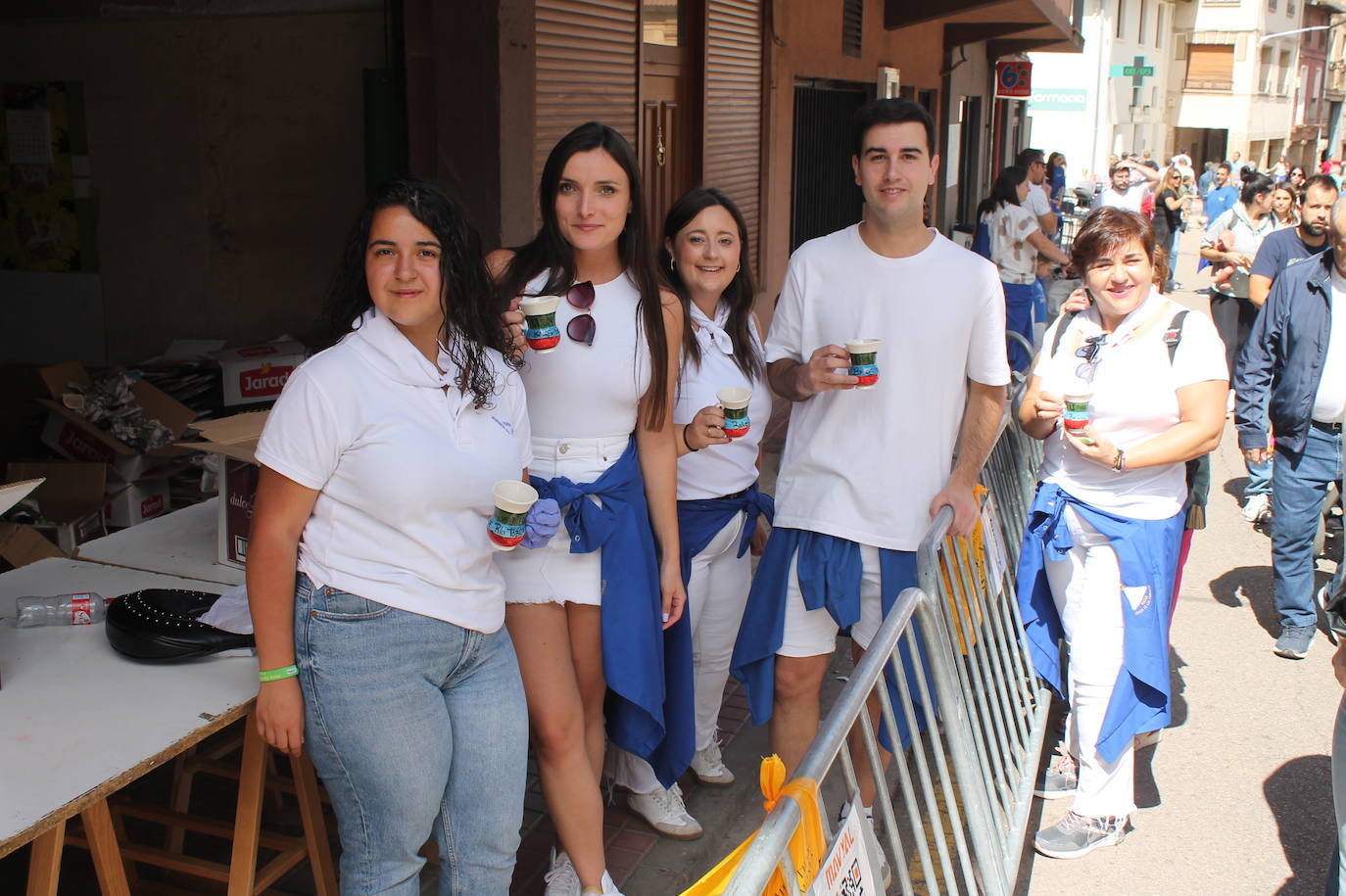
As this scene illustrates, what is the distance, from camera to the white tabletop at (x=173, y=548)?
3.40 meters

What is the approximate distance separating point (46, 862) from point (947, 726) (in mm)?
1920

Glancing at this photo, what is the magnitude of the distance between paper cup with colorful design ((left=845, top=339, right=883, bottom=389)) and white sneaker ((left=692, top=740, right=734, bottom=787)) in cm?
155

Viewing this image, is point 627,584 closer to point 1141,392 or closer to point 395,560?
point 395,560

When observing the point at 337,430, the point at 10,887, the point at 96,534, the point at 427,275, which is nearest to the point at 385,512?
the point at 337,430

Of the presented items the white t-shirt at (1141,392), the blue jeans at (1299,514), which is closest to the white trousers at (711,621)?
the white t-shirt at (1141,392)

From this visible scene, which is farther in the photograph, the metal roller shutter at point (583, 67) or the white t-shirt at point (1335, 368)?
the metal roller shutter at point (583, 67)

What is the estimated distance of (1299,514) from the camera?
5406 millimetres

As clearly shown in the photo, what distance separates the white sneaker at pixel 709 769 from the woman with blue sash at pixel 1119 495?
1.01 metres

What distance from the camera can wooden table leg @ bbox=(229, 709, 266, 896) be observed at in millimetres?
2777

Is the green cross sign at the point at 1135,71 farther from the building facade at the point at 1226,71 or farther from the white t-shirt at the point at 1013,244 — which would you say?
the white t-shirt at the point at 1013,244

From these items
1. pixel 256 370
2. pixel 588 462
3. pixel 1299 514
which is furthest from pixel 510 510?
pixel 1299 514

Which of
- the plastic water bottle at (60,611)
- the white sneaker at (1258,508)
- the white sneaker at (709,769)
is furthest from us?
the white sneaker at (1258,508)

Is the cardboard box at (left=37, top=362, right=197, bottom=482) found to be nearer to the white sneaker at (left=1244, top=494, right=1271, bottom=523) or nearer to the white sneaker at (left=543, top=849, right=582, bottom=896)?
the white sneaker at (left=543, top=849, right=582, bottom=896)

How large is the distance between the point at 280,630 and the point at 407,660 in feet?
0.85
